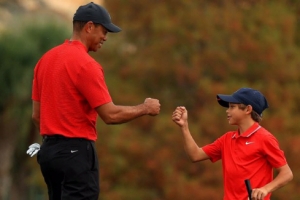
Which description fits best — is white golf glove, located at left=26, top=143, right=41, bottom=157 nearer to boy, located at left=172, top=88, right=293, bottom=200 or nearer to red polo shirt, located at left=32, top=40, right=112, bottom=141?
red polo shirt, located at left=32, top=40, right=112, bottom=141

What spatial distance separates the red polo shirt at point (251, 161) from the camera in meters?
7.08

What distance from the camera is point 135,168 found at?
2459 cm

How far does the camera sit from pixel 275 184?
6.95 m

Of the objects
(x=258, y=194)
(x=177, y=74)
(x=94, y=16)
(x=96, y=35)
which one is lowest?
(x=177, y=74)

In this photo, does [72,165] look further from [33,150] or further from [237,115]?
[237,115]

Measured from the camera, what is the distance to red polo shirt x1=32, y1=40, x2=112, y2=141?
6.71 metres

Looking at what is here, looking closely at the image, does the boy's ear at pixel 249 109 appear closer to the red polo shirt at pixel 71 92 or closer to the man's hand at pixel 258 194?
the man's hand at pixel 258 194

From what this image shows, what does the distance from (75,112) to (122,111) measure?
335mm

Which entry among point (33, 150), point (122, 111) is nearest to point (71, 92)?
point (122, 111)

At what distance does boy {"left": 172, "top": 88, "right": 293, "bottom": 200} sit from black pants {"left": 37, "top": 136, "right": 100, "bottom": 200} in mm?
931

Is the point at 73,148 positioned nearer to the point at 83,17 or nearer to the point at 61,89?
the point at 61,89

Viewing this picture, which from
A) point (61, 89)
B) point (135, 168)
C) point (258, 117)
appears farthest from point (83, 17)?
point (135, 168)

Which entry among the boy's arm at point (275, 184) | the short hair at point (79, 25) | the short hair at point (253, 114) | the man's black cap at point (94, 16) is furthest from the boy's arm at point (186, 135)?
the short hair at point (79, 25)

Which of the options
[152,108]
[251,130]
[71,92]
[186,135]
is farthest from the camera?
[186,135]
